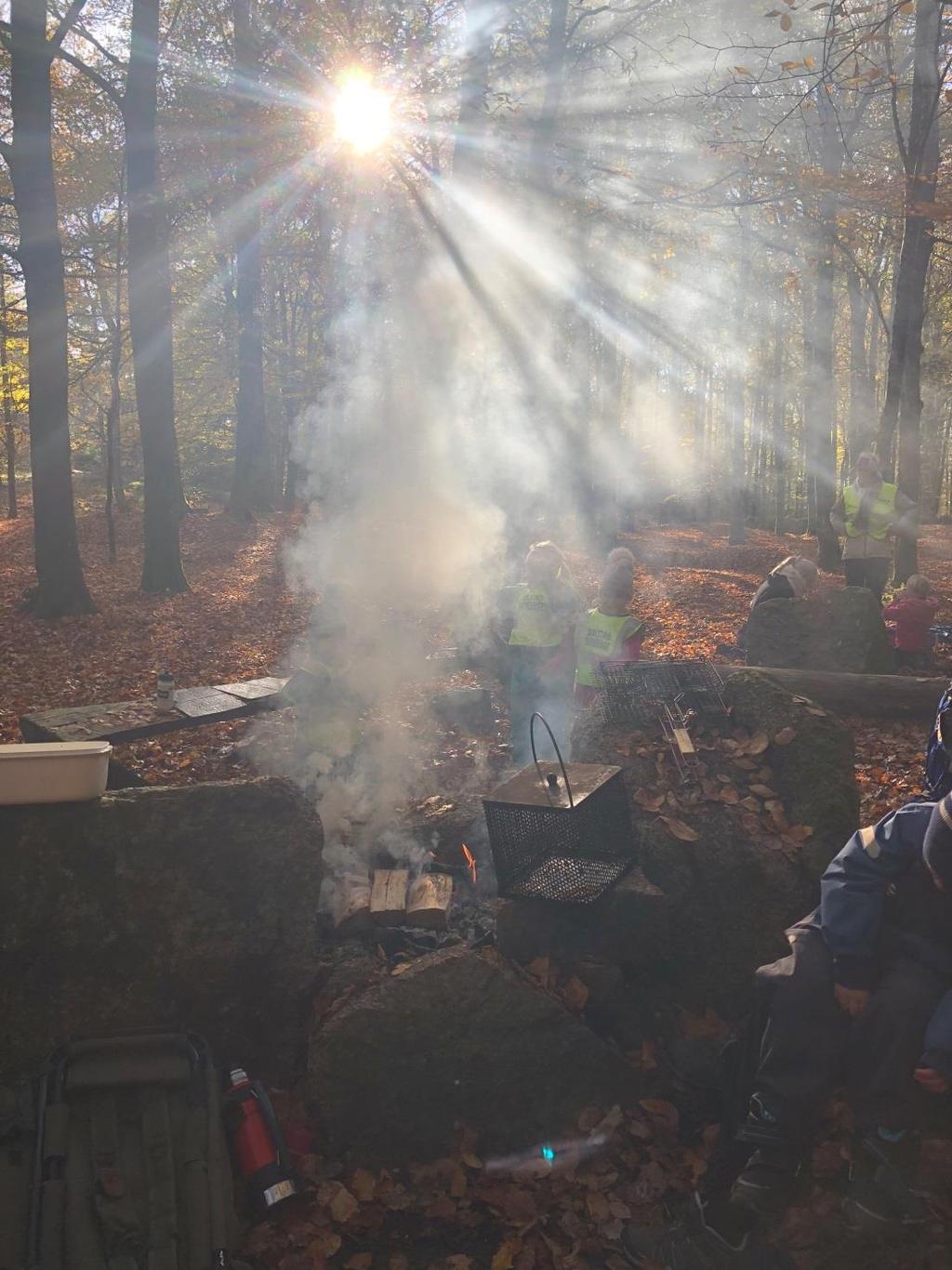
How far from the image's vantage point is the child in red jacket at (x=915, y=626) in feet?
25.9

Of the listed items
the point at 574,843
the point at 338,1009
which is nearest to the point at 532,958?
the point at 574,843

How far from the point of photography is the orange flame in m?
4.50

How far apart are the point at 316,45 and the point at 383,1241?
57.9 feet

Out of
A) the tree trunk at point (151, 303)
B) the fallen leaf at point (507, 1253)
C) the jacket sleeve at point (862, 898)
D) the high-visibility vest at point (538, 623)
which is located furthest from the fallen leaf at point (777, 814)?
the tree trunk at point (151, 303)

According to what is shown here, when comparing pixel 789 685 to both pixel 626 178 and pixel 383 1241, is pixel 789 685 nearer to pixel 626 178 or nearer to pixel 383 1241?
pixel 383 1241

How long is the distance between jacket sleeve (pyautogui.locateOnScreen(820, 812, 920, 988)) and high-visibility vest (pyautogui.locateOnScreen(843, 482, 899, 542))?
22.6ft

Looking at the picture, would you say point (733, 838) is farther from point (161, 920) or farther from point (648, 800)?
point (161, 920)

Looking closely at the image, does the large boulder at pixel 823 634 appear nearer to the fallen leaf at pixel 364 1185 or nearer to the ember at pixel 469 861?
the ember at pixel 469 861

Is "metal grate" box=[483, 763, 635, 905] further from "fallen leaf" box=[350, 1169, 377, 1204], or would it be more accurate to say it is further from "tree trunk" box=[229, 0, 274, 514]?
"tree trunk" box=[229, 0, 274, 514]

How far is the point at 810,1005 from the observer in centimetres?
289

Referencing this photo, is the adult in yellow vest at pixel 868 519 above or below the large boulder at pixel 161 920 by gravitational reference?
above

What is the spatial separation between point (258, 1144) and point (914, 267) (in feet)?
35.4

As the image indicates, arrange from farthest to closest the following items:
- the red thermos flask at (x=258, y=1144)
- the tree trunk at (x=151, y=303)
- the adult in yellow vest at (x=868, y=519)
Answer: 1. the tree trunk at (x=151, y=303)
2. the adult in yellow vest at (x=868, y=519)
3. the red thermos flask at (x=258, y=1144)

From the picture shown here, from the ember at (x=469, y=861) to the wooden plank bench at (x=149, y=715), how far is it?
256 cm
